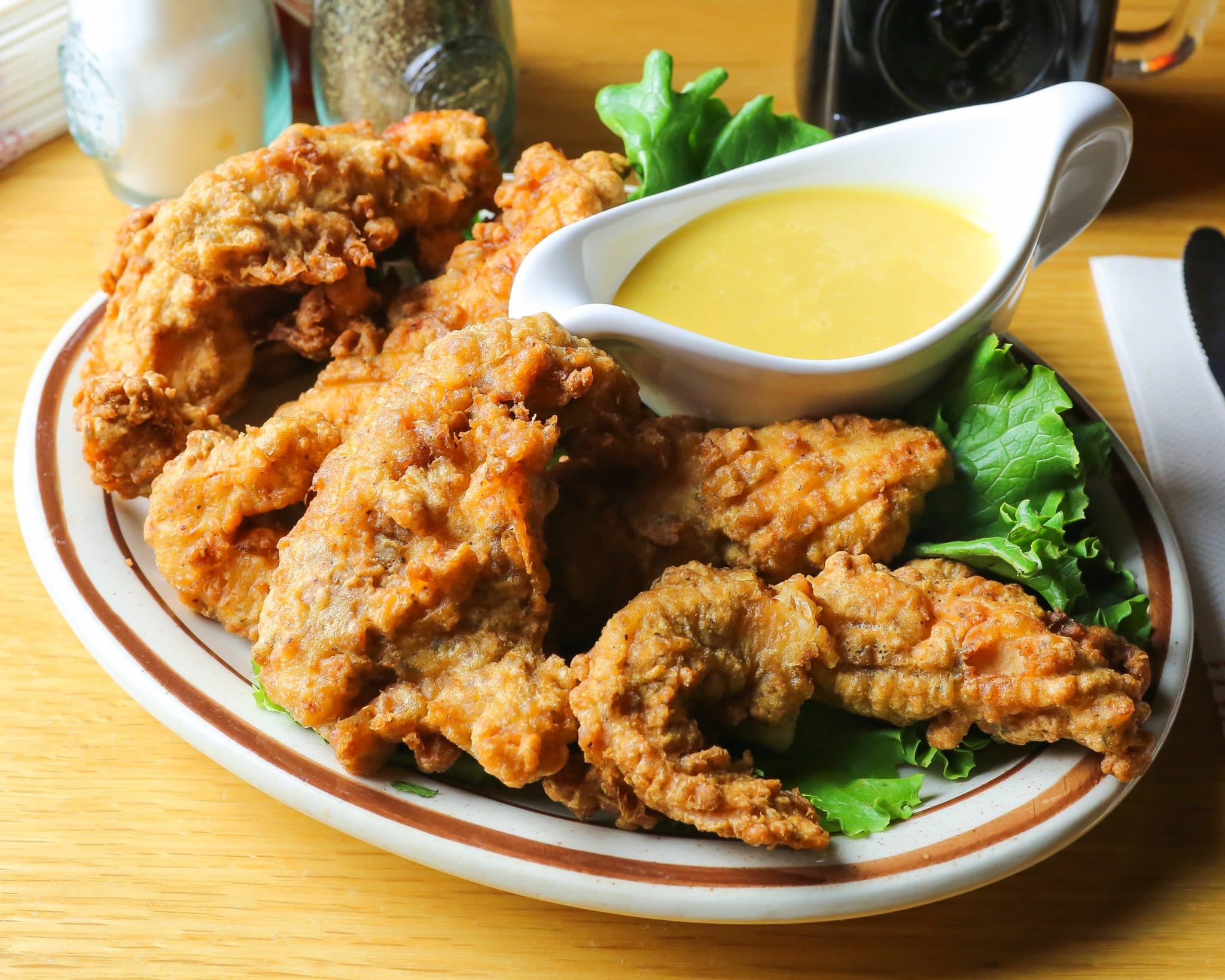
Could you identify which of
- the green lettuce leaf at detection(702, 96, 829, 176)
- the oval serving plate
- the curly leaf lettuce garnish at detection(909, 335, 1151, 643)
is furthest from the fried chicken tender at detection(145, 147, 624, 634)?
the curly leaf lettuce garnish at detection(909, 335, 1151, 643)

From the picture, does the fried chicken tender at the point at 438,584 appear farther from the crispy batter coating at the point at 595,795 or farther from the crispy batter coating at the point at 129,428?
the crispy batter coating at the point at 129,428

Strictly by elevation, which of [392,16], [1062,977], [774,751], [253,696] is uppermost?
[392,16]

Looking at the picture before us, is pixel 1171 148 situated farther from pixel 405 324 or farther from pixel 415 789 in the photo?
pixel 415 789

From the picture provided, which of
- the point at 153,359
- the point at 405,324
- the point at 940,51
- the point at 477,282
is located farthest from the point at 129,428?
the point at 940,51

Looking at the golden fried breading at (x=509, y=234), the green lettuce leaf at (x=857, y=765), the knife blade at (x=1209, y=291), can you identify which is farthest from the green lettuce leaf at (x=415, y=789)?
the knife blade at (x=1209, y=291)

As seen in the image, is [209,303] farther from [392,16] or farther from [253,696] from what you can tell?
[392,16]

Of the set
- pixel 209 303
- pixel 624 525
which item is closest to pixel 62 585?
pixel 209 303
